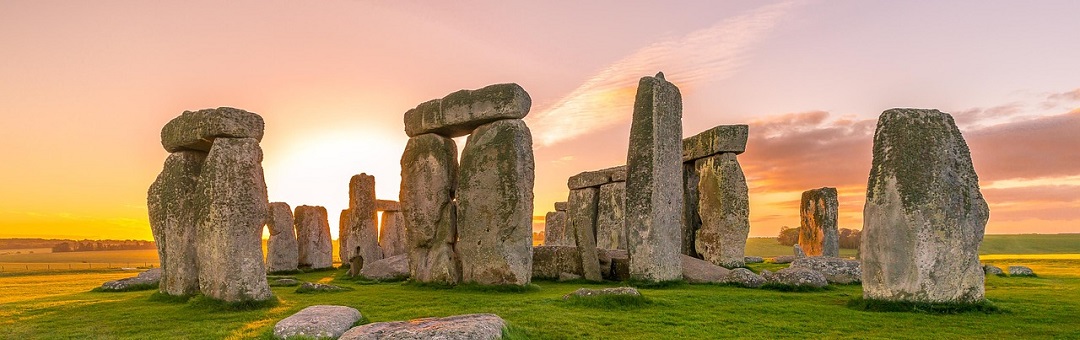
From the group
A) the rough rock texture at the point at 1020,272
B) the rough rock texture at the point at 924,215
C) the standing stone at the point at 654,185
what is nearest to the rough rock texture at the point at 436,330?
the rough rock texture at the point at 924,215

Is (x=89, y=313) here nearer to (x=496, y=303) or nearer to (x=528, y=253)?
(x=496, y=303)

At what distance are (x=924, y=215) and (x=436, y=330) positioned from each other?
840cm

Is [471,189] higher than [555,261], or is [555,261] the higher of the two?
[471,189]

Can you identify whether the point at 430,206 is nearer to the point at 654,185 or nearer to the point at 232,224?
the point at 232,224

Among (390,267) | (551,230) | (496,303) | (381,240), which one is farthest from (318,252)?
(496,303)

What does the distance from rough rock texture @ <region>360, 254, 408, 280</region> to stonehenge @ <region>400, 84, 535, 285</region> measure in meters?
2.33

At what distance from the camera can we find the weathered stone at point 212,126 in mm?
11992

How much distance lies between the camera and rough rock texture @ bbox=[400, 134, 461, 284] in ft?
54.3

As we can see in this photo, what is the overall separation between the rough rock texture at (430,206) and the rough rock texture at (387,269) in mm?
2309

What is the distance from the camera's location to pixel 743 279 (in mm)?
15164

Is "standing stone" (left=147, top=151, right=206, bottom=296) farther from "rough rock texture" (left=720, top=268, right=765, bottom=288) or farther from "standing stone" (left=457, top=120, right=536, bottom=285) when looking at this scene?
"rough rock texture" (left=720, top=268, right=765, bottom=288)

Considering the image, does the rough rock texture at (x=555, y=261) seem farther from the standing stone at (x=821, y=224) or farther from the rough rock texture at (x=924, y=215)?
the standing stone at (x=821, y=224)

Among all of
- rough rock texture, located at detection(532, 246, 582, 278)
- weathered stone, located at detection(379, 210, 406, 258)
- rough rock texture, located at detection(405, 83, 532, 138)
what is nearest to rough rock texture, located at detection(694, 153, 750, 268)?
rough rock texture, located at detection(532, 246, 582, 278)

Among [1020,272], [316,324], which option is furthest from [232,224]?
[1020,272]
